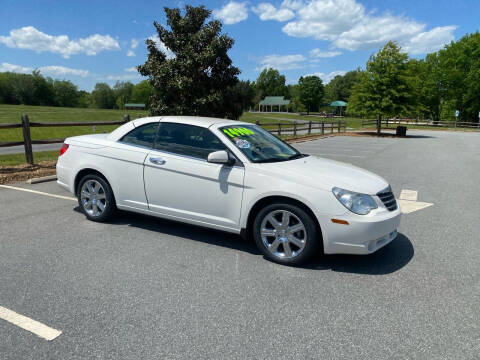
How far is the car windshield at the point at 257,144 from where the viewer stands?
4.25 meters

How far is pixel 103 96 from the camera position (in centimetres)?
14438

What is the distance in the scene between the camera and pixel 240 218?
402 cm

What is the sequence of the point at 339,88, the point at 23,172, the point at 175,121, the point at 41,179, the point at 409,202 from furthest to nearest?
the point at 339,88, the point at 23,172, the point at 41,179, the point at 409,202, the point at 175,121

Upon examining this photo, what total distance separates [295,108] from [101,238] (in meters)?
121

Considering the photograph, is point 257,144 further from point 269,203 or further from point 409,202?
point 409,202

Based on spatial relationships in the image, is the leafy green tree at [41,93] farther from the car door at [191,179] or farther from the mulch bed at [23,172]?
the car door at [191,179]

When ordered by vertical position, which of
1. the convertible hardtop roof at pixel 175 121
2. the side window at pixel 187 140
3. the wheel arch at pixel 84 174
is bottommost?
the wheel arch at pixel 84 174

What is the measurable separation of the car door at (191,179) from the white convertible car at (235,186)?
0.01m

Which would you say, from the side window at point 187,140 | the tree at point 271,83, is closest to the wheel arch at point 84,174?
the side window at point 187,140

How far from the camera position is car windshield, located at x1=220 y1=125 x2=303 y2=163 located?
14.0ft

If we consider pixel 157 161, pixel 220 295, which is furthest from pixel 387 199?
pixel 157 161

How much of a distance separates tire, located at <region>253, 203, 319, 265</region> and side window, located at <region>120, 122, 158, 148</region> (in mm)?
1848

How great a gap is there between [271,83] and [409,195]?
14868cm

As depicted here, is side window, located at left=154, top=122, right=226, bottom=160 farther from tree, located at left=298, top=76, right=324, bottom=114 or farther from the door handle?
tree, located at left=298, top=76, right=324, bottom=114
